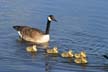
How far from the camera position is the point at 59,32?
819 inches

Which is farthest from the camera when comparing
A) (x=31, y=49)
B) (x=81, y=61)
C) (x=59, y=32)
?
(x=59, y=32)

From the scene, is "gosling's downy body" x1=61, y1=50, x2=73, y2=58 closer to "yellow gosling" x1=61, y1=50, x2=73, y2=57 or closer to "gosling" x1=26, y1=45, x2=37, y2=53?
"yellow gosling" x1=61, y1=50, x2=73, y2=57

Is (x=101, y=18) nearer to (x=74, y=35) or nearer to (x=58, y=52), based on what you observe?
(x=74, y=35)

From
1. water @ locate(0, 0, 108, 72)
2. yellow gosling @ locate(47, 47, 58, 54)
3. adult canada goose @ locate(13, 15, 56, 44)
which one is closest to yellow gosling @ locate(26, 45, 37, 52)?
water @ locate(0, 0, 108, 72)

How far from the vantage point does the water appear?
16469 mm

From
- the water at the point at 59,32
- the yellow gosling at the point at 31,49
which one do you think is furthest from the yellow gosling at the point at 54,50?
the yellow gosling at the point at 31,49

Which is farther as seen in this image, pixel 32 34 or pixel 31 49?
pixel 32 34

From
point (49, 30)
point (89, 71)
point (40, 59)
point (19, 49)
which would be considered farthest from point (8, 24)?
point (89, 71)

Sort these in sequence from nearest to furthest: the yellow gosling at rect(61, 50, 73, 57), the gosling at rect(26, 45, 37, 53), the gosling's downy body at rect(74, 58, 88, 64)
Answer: the gosling's downy body at rect(74, 58, 88, 64) < the yellow gosling at rect(61, 50, 73, 57) < the gosling at rect(26, 45, 37, 53)

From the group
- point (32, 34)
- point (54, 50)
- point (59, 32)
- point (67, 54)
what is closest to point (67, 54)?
point (67, 54)

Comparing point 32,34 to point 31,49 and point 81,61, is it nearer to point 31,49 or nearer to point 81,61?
point 31,49

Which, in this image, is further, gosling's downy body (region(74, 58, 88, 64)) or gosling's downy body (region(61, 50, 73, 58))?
gosling's downy body (region(61, 50, 73, 58))

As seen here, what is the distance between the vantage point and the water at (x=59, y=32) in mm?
16469

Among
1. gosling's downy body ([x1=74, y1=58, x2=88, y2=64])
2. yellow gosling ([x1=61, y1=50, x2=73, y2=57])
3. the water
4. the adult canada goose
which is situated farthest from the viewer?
the adult canada goose
